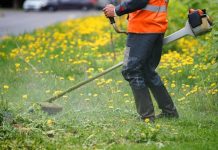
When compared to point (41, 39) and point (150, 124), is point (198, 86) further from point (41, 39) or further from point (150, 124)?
point (41, 39)

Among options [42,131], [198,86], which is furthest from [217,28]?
[42,131]

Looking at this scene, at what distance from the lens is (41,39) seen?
13352mm

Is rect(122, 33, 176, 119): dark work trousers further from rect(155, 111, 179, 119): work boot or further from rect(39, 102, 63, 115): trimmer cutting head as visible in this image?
rect(39, 102, 63, 115): trimmer cutting head

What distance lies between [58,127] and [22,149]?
0.74 metres

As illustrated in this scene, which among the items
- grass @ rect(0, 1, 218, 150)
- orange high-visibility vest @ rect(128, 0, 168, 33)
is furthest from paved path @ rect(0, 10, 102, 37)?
orange high-visibility vest @ rect(128, 0, 168, 33)

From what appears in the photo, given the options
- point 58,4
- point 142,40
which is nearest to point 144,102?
point 142,40

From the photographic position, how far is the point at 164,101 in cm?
700

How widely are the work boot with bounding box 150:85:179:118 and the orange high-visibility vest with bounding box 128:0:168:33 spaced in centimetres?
69

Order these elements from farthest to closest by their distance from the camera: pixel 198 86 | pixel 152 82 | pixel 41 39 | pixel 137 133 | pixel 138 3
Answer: pixel 41 39 → pixel 198 86 → pixel 152 82 → pixel 138 3 → pixel 137 133

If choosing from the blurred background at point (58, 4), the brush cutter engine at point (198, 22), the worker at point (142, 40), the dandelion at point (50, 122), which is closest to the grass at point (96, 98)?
the dandelion at point (50, 122)

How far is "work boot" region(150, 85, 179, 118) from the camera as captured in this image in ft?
22.9

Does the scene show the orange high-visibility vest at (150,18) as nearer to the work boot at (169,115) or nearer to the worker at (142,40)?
the worker at (142,40)

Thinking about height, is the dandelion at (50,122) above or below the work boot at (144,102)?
below

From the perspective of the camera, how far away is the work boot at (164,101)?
6.96m
